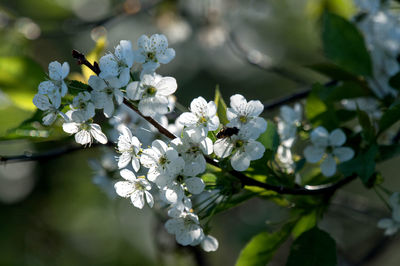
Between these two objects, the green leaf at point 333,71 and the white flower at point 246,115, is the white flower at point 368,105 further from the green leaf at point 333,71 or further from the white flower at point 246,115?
the white flower at point 246,115

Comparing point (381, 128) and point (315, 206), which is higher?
point (381, 128)

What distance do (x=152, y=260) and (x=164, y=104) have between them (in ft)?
13.8

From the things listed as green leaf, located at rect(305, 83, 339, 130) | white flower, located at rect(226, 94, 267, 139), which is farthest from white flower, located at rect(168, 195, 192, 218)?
green leaf, located at rect(305, 83, 339, 130)

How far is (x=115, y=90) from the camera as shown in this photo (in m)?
1.26

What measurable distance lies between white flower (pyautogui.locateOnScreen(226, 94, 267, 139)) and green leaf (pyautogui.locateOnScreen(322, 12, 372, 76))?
0.81m

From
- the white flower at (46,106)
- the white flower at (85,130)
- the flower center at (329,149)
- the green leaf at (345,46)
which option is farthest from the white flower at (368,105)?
the white flower at (46,106)

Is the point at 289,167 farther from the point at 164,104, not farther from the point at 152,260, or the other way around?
the point at 152,260

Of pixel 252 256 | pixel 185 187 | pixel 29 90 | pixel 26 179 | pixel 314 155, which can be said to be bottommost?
pixel 26 179

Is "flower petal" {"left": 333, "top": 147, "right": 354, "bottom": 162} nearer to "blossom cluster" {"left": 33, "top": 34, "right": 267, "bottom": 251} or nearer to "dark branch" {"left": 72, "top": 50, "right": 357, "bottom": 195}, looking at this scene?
"dark branch" {"left": 72, "top": 50, "right": 357, "bottom": 195}

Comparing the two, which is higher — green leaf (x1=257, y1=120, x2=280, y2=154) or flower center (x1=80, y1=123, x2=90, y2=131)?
flower center (x1=80, y1=123, x2=90, y2=131)

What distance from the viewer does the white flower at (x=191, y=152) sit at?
1268mm

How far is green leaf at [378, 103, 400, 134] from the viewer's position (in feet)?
5.07

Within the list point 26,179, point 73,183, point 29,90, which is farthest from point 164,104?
point 26,179

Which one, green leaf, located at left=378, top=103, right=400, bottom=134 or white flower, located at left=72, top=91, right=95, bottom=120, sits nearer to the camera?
white flower, located at left=72, top=91, right=95, bottom=120
